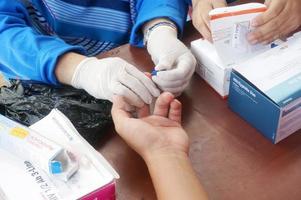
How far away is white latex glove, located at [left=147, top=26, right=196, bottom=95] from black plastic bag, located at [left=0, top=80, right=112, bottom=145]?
0.40 feet

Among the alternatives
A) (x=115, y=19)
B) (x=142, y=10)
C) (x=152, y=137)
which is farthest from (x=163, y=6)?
(x=152, y=137)

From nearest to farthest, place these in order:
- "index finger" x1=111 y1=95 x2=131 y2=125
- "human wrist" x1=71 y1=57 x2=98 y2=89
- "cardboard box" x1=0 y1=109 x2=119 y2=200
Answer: "cardboard box" x1=0 y1=109 x2=119 y2=200 → "index finger" x1=111 y1=95 x2=131 y2=125 → "human wrist" x1=71 y1=57 x2=98 y2=89

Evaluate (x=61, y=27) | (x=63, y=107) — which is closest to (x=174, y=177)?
(x=63, y=107)

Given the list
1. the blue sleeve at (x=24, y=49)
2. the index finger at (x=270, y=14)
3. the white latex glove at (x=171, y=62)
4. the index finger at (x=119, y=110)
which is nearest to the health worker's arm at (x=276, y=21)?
the index finger at (x=270, y=14)

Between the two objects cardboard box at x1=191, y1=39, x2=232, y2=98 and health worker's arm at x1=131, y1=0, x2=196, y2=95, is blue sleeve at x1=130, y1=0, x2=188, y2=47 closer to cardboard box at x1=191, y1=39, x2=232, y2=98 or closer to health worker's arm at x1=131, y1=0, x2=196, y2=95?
health worker's arm at x1=131, y1=0, x2=196, y2=95

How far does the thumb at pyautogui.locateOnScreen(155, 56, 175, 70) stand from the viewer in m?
0.72

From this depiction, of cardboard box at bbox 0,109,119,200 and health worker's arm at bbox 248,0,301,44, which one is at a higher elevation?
health worker's arm at bbox 248,0,301,44

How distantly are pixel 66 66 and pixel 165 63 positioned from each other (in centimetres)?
21

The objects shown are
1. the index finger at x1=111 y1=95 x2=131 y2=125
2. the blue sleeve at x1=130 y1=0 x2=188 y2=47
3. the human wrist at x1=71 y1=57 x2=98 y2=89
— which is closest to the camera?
the index finger at x1=111 y1=95 x2=131 y2=125

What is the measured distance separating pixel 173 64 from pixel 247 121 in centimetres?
18

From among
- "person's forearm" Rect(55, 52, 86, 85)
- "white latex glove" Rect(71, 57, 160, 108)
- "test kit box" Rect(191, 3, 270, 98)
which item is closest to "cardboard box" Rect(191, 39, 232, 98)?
"test kit box" Rect(191, 3, 270, 98)

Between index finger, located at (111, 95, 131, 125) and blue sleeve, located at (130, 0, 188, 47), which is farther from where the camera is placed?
blue sleeve, located at (130, 0, 188, 47)

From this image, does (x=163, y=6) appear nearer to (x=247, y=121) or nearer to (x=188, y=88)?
(x=188, y=88)

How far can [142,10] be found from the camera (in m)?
0.96
